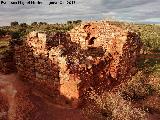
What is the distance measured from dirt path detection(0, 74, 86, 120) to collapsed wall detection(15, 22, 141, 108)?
3.55ft

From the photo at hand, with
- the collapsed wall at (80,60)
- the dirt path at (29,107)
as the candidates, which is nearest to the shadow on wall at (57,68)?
the collapsed wall at (80,60)

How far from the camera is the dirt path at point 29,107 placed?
87.4 feet

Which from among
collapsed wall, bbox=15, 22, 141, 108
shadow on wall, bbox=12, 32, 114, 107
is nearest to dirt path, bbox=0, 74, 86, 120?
shadow on wall, bbox=12, 32, 114, 107

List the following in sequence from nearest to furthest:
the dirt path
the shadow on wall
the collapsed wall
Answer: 1. the dirt path
2. the shadow on wall
3. the collapsed wall

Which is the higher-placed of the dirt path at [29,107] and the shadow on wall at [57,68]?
the shadow on wall at [57,68]

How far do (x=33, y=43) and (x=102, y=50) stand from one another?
6.99 meters

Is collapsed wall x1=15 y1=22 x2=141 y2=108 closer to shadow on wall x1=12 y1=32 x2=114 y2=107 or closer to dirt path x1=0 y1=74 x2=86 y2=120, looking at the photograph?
shadow on wall x1=12 y1=32 x2=114 y2=107

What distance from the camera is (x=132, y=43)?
32969mm

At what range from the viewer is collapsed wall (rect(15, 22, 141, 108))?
28297 millimetres

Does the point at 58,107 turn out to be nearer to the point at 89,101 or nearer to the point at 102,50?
the point at 89,101

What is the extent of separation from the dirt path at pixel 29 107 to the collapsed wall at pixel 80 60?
108 cm

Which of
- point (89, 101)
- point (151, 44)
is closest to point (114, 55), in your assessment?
point (89, 101)

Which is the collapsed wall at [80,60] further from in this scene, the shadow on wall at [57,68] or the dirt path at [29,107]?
the dirt path at [29,107]

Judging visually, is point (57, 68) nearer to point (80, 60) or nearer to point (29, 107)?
point (80, 60)
